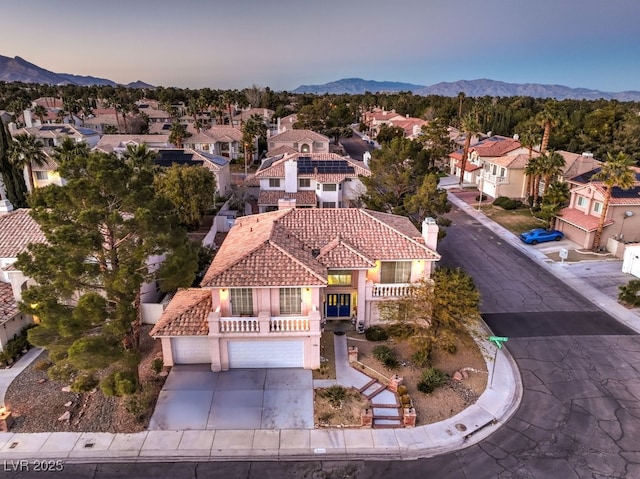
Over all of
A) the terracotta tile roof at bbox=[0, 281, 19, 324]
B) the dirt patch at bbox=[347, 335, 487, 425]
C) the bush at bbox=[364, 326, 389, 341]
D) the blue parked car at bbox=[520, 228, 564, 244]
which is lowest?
the dirt patch at bbox=[347, 335, 487, 425]

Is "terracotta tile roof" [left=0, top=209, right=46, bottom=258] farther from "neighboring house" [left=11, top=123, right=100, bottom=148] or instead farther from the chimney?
"neighboring house" [left=11, top=123, right=100, bottom=148]

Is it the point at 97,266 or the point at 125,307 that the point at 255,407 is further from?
the point at 97,266

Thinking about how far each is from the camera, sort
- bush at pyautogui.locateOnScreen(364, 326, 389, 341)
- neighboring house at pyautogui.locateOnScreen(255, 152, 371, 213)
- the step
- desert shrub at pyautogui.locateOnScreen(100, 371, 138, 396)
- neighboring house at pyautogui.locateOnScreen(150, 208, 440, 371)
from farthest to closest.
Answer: neighboring house at pyautogui.locateOnScreen(255, 152, 371, 213) < bush at pyautogui.locateOnScreen(364, 326, 389, 341) < neighboring house at pyautogui.locateOnScreen(150, 208, 440, 371) < the step < desert shrub at pyautogui.locateOnScreen(100, 371, 138, 396)

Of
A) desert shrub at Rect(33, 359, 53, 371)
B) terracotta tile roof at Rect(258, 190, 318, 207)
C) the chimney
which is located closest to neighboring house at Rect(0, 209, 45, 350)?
desert shrub at Rect(33, 359, 53, 371)

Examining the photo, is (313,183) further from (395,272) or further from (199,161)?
(395,272)

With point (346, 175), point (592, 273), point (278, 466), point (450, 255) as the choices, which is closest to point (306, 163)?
point (346, 175)

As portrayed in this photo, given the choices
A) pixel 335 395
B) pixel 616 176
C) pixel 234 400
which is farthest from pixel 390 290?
pixel 616 176
